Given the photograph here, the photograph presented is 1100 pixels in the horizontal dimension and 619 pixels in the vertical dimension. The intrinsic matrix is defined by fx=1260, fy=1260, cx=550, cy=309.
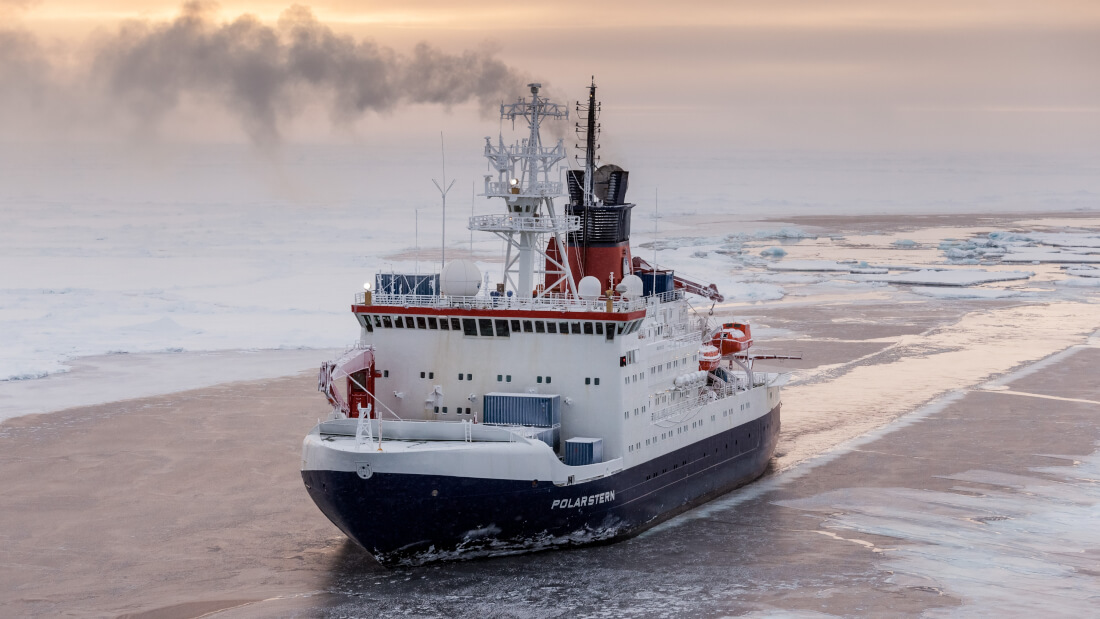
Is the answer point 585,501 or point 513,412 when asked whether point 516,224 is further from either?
point 585,501

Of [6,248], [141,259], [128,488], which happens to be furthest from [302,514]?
[6,248]

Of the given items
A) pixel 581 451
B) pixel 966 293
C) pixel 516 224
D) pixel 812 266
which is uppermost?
pixel 516 224

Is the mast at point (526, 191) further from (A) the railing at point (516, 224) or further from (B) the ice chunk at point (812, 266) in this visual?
(B) the ice chunk at point (812, 266)

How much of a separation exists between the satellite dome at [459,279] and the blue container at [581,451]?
3087mm

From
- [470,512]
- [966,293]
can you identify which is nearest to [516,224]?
[470,512]

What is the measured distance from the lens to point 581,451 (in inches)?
765

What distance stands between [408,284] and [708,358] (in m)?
7.19

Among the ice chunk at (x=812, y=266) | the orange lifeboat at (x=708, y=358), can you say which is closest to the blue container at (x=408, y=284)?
the orange lifeboat at (x=708, y=358)

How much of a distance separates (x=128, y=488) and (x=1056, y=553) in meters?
16.3

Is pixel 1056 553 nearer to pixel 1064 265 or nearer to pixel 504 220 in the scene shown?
pixel 504 220

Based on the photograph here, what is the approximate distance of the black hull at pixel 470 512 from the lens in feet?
59.7

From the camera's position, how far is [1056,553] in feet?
66.9

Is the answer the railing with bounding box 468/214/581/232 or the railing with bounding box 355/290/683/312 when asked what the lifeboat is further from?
the railing with bounding box 468/214/581/232

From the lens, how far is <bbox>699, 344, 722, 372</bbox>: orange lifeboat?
83.1 feet
